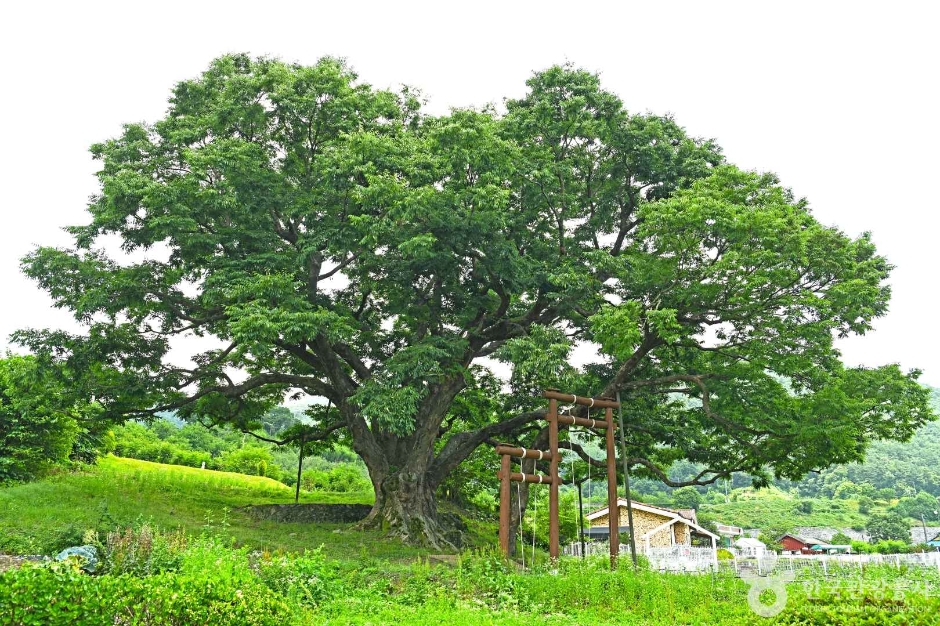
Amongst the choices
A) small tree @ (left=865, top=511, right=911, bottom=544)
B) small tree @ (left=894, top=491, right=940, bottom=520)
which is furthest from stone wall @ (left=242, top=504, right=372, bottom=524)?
small tree @ (left=894, top=491, right=940, bottom=520)

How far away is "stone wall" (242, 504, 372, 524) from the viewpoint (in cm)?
1930

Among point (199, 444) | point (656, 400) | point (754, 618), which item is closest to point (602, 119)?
point (656, 400)

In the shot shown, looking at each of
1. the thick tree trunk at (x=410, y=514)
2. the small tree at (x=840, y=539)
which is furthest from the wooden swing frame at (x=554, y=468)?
the small tree at (x=840, y=539)

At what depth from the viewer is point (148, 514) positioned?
16078 millimetres

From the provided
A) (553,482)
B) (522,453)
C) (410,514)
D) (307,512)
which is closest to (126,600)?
(553,482)

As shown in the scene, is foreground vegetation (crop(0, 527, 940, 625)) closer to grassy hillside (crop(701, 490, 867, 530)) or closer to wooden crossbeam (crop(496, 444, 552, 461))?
wooden crossbeam (crop(496, 444, 552, 461))

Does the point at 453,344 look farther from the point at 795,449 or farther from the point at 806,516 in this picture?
the point at 806,516

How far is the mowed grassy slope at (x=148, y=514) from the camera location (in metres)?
12.2

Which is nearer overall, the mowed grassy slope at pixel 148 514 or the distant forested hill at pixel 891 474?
the mowed grassy slope at pixel 148 514

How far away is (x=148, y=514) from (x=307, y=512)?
4949 millimetres

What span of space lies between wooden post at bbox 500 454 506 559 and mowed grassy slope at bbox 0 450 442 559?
8.56 ft

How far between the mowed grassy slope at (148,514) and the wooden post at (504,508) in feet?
8.56

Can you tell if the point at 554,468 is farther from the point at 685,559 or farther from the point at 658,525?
the point at 658,525

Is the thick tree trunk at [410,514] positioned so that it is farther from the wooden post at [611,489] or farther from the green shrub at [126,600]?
the green shrub at [126,600]
